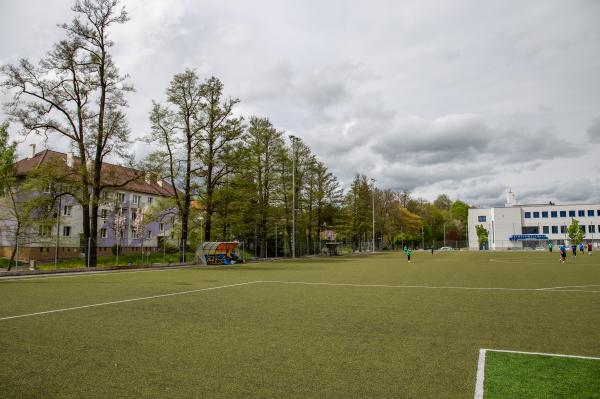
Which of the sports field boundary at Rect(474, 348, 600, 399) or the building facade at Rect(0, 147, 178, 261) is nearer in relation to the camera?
the sports field boundary at Rect(474, 348, 600, 399)

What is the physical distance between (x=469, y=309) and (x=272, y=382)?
296 inches

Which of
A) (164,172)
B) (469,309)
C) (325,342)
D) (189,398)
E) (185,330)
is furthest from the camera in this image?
(164,172)

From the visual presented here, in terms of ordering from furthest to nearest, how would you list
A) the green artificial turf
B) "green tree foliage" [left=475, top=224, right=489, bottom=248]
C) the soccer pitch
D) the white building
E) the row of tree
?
"green tree foliage" [left=475, top=224, right=489, bottom=248], the white building, the row of tree, the soccer pitch, the green artificial turf

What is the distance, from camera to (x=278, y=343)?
7309 mm

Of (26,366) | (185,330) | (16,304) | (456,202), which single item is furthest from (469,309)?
(456,202)

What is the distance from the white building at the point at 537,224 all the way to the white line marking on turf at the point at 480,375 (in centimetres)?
10514

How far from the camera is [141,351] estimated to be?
6.73 metres

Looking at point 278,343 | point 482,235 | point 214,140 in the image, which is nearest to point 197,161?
point 214,140

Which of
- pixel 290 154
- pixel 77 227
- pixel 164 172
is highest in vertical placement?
pixel 290 154

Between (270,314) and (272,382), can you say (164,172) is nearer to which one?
(270,314)

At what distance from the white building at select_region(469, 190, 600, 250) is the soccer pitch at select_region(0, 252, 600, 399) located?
97040 mm

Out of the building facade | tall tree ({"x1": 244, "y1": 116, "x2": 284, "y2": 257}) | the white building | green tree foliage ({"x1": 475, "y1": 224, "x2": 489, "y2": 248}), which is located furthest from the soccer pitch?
the white building

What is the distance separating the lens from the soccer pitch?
5188mm

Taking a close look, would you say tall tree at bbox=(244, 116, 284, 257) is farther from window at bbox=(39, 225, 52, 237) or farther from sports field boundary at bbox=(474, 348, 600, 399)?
sports field boundary at bbox=(474, 348, 600, 399)
